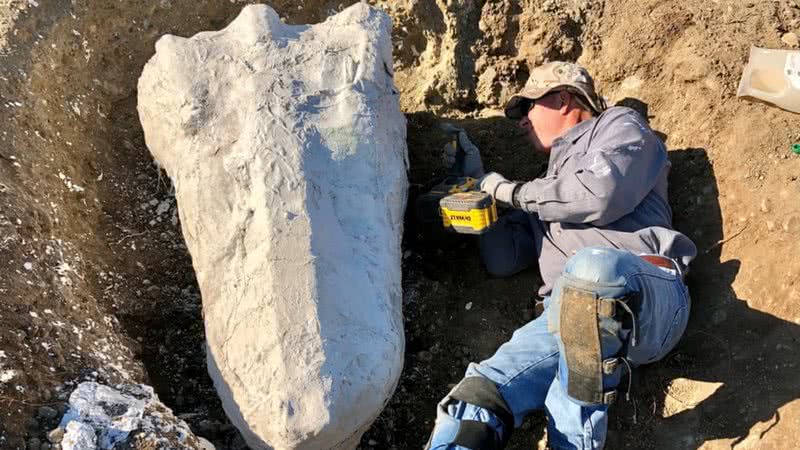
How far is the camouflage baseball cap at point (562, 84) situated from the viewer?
3301mm

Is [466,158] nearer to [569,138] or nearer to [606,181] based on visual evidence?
[569,138]

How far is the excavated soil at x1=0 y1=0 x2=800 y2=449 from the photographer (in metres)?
2.72

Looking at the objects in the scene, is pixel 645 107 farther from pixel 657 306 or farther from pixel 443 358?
pixel 443 358

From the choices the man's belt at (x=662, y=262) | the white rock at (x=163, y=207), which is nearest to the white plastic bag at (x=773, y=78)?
the man's belt at (x=662, y=262)

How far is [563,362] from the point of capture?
2.61m

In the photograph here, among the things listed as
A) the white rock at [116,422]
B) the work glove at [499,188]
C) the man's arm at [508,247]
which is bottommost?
the man's arm at [508,247]

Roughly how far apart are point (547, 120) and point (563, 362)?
1242 millimetres

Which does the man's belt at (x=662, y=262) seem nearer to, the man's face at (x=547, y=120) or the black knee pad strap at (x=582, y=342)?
the black knee pad strap at (x=582, y=342)

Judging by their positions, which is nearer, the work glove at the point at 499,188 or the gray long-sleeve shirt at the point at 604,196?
the gray long-sleeve shirt at the point at 604,196

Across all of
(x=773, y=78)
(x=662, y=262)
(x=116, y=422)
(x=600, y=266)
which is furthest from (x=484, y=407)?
(x=773, y=78)

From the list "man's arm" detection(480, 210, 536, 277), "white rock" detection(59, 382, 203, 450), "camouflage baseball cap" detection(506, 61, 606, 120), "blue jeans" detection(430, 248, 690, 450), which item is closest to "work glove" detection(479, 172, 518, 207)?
"man's arm" detection(480, 210, 536, 277)

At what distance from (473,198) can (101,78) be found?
188 cm

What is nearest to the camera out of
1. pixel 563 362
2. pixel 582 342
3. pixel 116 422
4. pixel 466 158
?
pixel 116 422

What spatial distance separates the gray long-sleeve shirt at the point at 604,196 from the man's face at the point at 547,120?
0.09m
